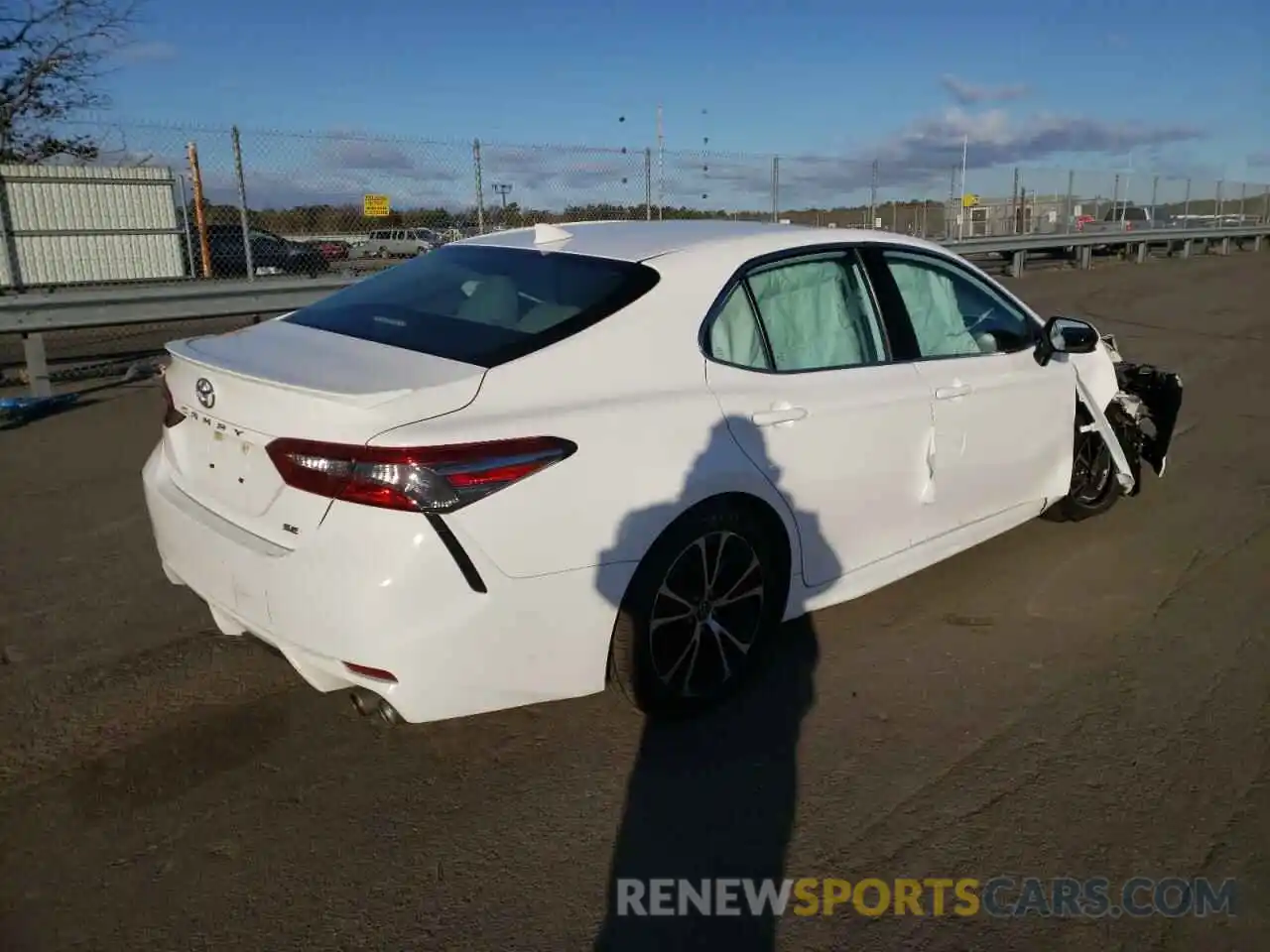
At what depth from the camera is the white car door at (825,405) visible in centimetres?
345

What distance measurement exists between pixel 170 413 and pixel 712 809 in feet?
7.30

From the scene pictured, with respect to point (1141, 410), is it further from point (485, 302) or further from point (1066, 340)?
point (485, 302)

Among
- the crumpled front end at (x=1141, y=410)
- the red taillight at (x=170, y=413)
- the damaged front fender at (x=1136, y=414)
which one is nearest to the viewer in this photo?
the red taillight at (x=170, y=413)

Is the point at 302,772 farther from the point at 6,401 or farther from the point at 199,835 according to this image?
the point at 6,401

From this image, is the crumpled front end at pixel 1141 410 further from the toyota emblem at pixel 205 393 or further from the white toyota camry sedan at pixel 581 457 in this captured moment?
the toyota emblem at pixel 205 393

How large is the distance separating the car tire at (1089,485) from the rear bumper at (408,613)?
3393 millimetres

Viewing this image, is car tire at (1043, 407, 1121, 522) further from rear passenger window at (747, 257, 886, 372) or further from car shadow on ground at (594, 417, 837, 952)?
car shadow on ground at (594, 417, 837, 952)

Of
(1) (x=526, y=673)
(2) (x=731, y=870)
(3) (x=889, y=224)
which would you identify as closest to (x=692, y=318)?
(1) (x=526, y=673)

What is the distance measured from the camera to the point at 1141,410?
568cm

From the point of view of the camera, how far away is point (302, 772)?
310 cm

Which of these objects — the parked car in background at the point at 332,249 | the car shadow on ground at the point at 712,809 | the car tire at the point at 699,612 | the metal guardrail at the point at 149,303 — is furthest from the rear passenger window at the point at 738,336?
the parked car in background at the point at 332,249

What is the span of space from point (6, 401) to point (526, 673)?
257 inches

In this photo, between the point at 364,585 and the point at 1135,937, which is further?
the point at 364,585

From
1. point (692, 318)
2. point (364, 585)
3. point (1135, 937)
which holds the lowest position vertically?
point (1135, 937)
